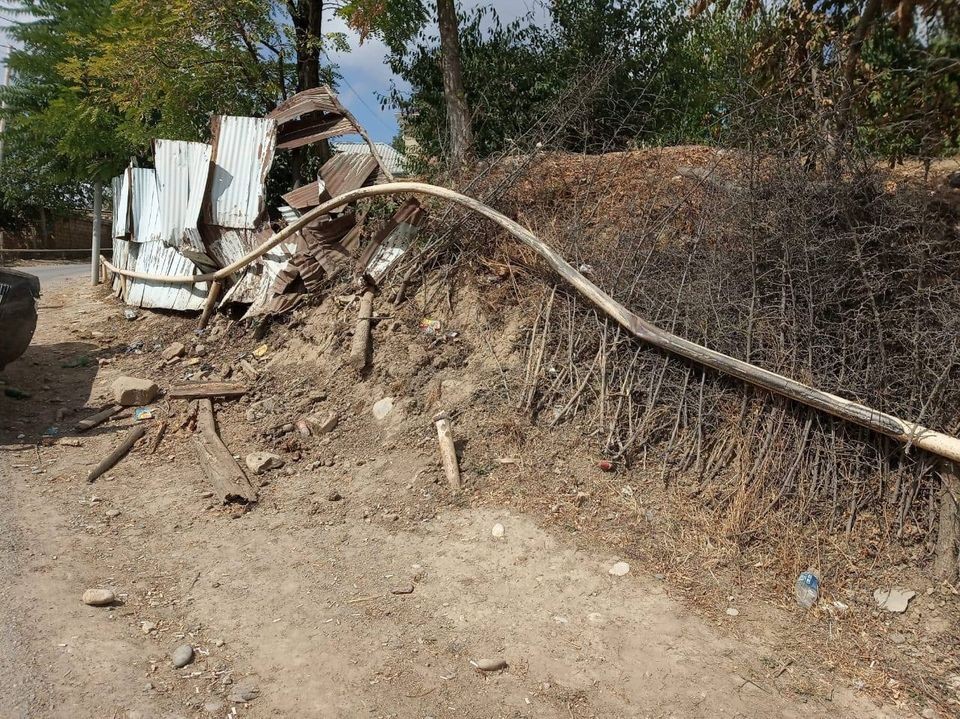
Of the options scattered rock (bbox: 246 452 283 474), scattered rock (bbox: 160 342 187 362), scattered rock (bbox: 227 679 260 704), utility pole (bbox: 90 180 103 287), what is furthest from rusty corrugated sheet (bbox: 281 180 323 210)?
utility pole (bbox: 90 180 103 287)

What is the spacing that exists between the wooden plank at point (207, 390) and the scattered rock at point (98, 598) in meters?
2.84

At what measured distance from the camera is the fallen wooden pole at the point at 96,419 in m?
6.53

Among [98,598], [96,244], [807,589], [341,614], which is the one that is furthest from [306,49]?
[807,589]

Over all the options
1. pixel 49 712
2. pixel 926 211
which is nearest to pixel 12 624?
pixel 49 712

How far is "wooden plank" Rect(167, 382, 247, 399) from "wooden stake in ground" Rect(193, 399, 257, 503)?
16 cm

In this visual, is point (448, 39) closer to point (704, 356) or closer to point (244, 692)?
point (704, 356)

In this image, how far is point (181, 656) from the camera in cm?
361

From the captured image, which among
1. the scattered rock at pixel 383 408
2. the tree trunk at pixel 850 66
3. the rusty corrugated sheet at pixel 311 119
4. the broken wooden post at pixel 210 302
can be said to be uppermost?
the tree trunk at pixel 850 66

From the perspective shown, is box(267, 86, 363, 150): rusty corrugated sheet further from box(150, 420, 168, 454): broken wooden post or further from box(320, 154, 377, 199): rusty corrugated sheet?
box(150, 420, 168, 454): broken wooden post

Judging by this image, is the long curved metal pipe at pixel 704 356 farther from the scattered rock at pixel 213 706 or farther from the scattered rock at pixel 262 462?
the scattered rock at pixel 213 706

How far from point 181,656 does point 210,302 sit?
223 inches

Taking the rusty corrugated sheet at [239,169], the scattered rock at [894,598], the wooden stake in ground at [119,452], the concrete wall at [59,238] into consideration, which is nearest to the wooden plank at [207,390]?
the wooden stake in ground at [119,452]

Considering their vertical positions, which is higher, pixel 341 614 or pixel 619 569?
pixel 619 569

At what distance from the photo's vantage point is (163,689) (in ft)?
11.1
